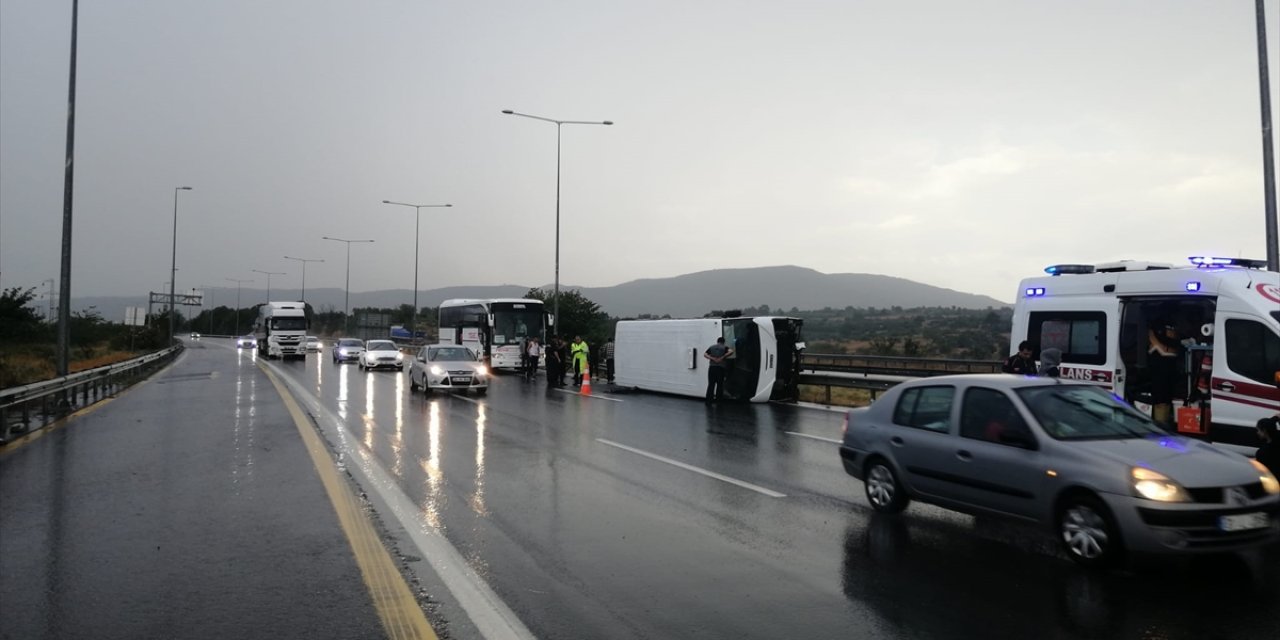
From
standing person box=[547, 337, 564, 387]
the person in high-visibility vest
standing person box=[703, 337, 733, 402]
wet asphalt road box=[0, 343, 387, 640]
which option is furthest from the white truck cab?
wet asphalt road box=[0, 343, 387, 640]

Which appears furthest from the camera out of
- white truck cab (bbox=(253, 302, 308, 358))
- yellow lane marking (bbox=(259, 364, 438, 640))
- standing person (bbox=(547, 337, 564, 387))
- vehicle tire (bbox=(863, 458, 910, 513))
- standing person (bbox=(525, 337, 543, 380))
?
white truck cab (bbox=(253, 302, 308, 358))

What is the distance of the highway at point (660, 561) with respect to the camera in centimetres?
510

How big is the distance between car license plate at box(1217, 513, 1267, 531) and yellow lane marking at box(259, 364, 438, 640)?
5.26 m

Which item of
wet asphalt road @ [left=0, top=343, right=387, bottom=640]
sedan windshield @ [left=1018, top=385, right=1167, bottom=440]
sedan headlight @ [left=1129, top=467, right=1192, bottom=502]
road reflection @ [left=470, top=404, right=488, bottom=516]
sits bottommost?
wet asphalt road @ [left=0, top=343, right=387, bottom=640]

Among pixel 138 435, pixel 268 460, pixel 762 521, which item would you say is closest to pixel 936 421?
pixel 762 521

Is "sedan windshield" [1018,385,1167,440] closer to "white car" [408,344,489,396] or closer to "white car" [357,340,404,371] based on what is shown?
"white car" [408,344,489,396]

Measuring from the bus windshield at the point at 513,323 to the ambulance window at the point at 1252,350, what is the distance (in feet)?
90.3

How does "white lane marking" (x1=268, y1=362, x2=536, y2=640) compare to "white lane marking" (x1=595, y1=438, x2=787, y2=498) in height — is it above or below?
below

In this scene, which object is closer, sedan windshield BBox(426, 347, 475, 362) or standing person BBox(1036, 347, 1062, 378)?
standing person BBox(1036, 347, 1062, 378)

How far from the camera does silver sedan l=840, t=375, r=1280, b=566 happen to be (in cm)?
594

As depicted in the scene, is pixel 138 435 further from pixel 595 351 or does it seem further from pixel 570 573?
pixel 595 351

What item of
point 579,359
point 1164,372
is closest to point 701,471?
point 1164,372

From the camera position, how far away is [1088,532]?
6230 millimetres

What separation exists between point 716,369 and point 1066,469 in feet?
48.3
